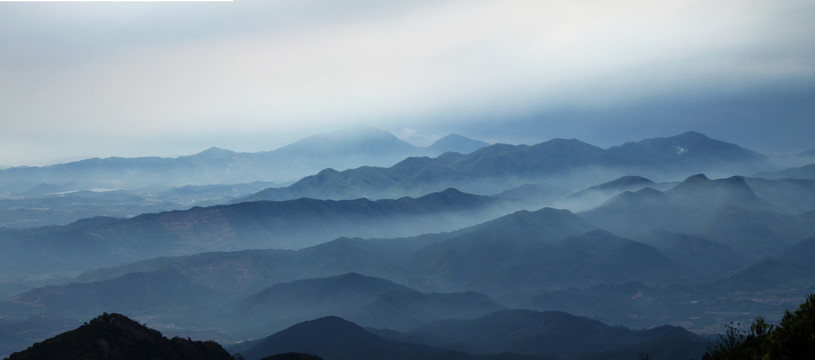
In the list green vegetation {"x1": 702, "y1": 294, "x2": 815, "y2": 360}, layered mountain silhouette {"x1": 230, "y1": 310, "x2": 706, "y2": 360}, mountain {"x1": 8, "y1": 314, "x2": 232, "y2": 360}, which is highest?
green vegetation {"x1": 702, "y1": 294, "x2": 815, "y2": 360}

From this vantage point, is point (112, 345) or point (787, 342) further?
point (112, 345)

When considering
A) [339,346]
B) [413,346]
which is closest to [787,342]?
[413,346]

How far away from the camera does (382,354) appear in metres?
168

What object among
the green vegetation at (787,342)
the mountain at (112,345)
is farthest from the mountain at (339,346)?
the green vegetation at (787,342)

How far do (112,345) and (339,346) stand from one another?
3505 inches

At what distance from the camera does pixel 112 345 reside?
312 feet

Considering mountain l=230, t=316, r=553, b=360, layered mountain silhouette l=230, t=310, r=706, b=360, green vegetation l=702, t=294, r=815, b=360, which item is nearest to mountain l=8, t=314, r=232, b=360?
mountain l=230, t=316, r=553, b=360

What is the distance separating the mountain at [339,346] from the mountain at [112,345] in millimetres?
67959

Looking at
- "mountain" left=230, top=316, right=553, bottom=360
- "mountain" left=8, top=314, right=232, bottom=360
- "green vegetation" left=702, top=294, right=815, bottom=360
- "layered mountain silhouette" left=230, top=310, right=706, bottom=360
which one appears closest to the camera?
"green vegetation" left=702, top=294, right=815, bottom=360

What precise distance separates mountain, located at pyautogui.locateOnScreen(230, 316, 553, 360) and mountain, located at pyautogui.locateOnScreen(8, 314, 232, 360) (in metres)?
68.0

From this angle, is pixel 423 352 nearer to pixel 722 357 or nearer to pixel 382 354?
pixel 382 354

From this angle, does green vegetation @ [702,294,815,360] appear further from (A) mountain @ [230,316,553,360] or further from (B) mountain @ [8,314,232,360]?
(A) mountain @ [230,316,553,360]

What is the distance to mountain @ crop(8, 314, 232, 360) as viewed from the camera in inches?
3521

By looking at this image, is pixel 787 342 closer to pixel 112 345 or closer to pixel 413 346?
pixel 112 345
